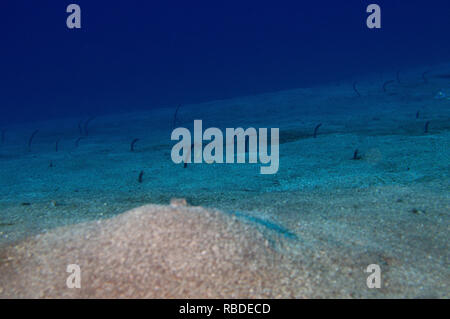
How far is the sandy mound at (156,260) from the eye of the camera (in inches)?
95.8

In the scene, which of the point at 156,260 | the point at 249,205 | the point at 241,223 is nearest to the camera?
the point at 156,260

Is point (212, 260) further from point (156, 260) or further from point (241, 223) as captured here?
point (241, 223)

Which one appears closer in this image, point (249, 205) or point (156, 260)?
point (156, 260)

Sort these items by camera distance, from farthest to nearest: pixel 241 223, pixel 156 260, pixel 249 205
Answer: pixel 249 205, pixel 241 223, pixel 156 260

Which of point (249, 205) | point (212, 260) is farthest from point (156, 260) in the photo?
point (249, 205)

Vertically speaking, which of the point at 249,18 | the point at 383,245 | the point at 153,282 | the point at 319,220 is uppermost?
the point at 249,18

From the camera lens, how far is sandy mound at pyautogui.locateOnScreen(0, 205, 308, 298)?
2.43m

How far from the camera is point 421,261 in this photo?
116 inches

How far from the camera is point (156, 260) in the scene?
8.55 feet

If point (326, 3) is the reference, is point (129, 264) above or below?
below

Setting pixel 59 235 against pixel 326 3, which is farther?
pixel 326 3
